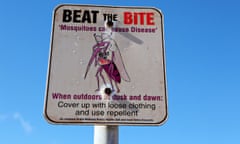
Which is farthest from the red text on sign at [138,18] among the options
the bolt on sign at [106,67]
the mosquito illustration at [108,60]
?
the mosquito illustration at [108,60]

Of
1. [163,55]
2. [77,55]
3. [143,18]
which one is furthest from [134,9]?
[77,55]

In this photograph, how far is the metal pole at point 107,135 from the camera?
179 cm

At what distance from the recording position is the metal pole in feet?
5.88

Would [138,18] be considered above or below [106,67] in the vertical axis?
above

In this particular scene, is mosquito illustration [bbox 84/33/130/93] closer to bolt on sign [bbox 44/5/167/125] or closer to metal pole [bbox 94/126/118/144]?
bolt on sign [bbox 44/5/167/125]

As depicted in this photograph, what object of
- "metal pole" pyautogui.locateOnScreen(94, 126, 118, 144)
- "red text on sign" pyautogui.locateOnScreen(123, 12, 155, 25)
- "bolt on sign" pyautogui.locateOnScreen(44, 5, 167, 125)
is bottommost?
"metal pole" pyautogui.locateOnScreen(94, 126, 118, 144)

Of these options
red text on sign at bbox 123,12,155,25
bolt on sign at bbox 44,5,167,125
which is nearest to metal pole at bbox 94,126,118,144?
bolt on sign at bbox 44,5,167,125

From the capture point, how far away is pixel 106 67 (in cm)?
189

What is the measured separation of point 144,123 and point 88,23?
0.77 metres

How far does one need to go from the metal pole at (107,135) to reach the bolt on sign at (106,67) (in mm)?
68

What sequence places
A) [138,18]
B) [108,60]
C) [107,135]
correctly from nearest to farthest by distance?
[107,135], [108,60], [138,18]

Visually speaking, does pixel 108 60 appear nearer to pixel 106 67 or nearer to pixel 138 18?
pixel 106 67

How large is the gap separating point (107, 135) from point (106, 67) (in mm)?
424

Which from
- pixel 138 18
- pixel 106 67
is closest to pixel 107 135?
pixel 106 67
